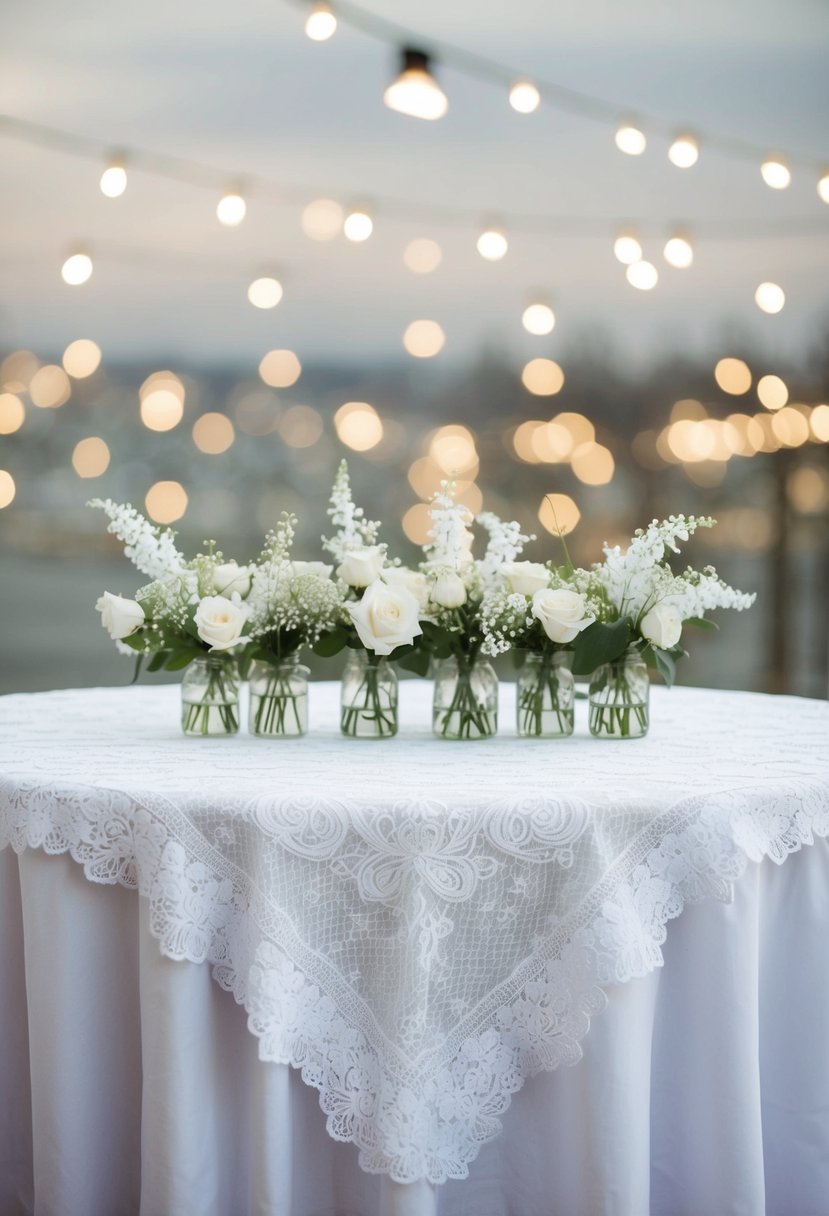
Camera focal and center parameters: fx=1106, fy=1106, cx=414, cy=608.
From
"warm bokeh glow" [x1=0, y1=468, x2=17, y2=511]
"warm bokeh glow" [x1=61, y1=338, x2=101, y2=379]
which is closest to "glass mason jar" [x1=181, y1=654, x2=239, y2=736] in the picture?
"warm bokeh glow" [x1=0, y1=468, x2=17, y2=511]

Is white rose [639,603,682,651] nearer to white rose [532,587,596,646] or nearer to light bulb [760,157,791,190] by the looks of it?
white rose [532,587,596,646]

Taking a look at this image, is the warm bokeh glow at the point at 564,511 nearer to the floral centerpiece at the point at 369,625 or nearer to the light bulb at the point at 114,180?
the light bulb at the point at 114,180

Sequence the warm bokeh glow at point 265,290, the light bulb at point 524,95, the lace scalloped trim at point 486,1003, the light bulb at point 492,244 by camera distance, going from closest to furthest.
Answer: the lace scalloped trim at point 486,1003 → the light bulb at point 524,95 → the light bulb at point 492,244 → the warm bokeh glow at point 265,290

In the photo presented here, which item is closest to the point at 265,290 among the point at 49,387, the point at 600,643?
the point at 49,387

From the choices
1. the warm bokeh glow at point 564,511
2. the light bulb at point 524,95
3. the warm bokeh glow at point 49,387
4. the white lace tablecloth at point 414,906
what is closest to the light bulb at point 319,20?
the light bulb at point 524,95

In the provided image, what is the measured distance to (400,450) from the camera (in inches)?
166

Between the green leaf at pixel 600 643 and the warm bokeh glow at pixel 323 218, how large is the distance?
105 inches

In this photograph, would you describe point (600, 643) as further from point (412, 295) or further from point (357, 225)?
point (412, 295)

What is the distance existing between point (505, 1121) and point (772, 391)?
3505 mm

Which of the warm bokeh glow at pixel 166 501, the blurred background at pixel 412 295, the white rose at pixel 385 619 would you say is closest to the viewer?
the white rose at pixel 385 619

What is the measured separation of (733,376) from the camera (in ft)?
14.0

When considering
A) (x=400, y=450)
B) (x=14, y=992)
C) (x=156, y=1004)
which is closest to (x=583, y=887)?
(x=156, y=1004)

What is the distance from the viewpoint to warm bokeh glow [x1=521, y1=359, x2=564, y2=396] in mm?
4238

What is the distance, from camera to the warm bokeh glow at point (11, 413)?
3.82 metres
